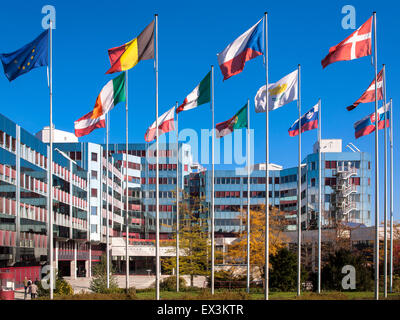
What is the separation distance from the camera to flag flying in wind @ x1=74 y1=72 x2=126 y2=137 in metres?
41.8

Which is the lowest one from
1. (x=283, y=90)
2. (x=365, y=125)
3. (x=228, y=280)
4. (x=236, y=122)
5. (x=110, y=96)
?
(x=228, y=280)

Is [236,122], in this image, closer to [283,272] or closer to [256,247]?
[283,272]

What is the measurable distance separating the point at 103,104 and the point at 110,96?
0.81 meters

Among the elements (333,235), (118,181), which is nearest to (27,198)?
(333,235)

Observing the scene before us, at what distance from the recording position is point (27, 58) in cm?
3575

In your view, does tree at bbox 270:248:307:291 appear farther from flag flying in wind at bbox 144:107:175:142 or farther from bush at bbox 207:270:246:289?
flag flying in wind at bbox 144:107:175:142

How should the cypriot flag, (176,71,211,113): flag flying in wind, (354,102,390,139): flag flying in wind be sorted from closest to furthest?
the cypriot flag < (176,71,211,113): flag flying in wind < (354,102,390,139): flag flying in wind

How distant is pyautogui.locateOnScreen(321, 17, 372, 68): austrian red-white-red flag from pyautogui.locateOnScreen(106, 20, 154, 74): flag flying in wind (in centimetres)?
1001

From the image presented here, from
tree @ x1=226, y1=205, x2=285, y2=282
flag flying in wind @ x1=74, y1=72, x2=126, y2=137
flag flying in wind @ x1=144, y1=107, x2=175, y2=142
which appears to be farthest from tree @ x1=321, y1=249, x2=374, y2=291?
flag flying in wind @ x1=74, y1=72, x2=126, y2=137

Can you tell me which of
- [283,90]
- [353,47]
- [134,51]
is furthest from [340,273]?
[134,51]

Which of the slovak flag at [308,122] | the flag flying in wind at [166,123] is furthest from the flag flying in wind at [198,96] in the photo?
the slovak flag at [308,122]

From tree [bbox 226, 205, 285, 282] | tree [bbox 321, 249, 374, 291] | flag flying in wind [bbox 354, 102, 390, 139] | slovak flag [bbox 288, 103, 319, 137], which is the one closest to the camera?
flag flying in wind [bbox 354, 102, 390, 139]
